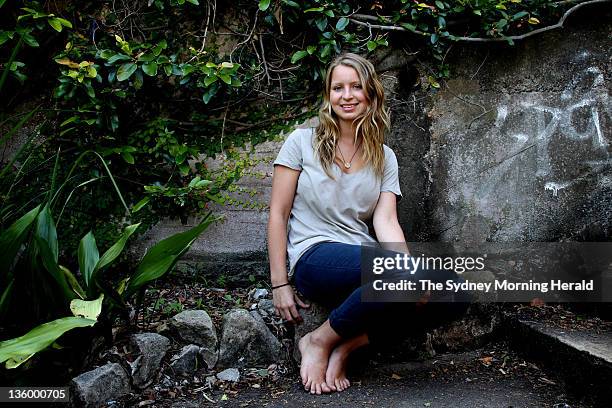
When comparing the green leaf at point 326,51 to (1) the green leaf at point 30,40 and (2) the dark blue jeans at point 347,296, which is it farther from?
(1) the green leaf at point 30,40

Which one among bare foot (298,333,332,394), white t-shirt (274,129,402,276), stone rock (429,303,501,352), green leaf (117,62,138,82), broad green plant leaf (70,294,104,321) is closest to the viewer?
broad green plant leaf (70,294,104,321)

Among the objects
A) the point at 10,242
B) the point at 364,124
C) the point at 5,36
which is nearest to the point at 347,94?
the point at 364,124

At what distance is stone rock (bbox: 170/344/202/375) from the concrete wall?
1346mm

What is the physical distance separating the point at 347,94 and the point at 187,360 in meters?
1.40

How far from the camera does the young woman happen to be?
105 inches

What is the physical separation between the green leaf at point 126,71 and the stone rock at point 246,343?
1.32m

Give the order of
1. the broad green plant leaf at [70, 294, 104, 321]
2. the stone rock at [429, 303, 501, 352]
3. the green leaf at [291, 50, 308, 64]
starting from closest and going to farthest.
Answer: the broad green plant leaf at [70, 294, 104, 321] → the stone rock at [429, 303, 501, 352] → the green leaf at [291, 50, 308, 64]

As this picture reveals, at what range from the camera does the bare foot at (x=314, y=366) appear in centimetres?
258

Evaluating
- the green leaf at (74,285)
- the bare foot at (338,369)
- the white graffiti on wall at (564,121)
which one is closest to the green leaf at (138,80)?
the green leaf at (74,285)

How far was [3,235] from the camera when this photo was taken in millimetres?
2344

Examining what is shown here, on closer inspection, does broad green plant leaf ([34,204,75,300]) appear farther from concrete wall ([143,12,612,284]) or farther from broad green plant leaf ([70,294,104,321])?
concrete wall ([143,12,612,284])

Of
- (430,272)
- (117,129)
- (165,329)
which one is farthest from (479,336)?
(117,129)

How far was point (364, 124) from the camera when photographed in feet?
9.32

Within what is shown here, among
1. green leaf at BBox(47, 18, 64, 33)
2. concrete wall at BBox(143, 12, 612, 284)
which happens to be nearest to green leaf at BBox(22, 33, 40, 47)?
green leaf at BBox(47, 18, 64, 33)
